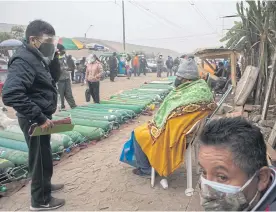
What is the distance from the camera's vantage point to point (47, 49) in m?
2.54

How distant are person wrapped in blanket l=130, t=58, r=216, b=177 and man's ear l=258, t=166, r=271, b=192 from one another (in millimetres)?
1812

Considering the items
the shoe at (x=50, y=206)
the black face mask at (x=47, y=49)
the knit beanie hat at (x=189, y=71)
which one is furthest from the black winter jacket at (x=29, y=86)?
the knit beanie hat at (x=189, y=71)

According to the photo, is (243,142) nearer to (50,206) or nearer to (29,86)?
(29,86)

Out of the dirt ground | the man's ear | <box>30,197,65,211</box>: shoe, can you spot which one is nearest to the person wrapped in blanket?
the dirt ground

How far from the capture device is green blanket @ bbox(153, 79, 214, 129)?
9.96 ft

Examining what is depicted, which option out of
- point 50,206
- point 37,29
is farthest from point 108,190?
point 37,29

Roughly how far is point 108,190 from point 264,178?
2.38 m

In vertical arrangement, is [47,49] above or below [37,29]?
below

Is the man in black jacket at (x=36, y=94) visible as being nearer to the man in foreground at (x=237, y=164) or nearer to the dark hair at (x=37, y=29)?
the dark hair at (x=37, y=29)

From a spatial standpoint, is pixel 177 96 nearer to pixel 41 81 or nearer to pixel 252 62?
pixel 41 81

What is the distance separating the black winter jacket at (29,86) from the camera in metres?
2.20

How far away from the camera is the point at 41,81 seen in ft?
7.86

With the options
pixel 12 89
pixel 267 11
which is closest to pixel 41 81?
pixel 12 89

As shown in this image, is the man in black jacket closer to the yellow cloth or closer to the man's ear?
the yellow cloth
